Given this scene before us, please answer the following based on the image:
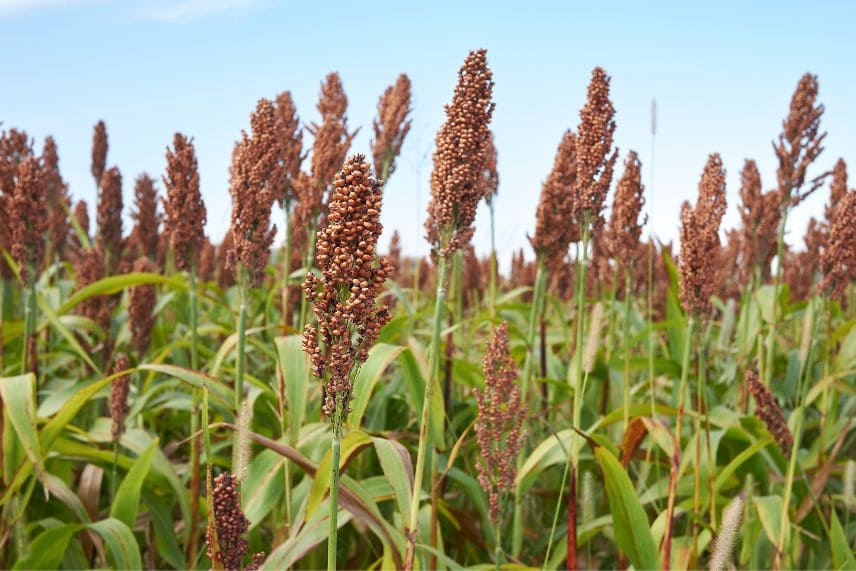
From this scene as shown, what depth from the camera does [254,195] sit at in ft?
10.2

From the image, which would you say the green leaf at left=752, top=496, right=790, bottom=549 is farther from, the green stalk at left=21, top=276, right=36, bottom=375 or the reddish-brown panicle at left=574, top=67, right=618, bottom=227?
the green stalk at left=21, top=276, right=36, bottom=375

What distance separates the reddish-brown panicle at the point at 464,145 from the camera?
7.71 feet

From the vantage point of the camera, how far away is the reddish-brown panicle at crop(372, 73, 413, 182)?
472 centimetres

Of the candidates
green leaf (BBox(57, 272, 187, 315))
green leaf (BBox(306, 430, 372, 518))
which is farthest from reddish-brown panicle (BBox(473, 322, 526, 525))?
green leaf (BBox(57, 272, 187, 315))

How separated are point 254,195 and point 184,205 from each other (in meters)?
0.77

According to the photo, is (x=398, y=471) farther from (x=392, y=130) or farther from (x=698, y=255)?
(x=392, y=130)

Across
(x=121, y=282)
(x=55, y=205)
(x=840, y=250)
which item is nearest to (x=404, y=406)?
(x=121, y=282)

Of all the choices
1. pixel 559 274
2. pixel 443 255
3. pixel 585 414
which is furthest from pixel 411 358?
pixel 559 274

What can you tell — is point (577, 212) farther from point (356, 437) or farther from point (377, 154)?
point (377, 154)

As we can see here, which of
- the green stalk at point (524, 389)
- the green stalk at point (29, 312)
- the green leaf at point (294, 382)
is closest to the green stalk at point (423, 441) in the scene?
the green stalk at point (524, 389)

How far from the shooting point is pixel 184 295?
6164 millimetres

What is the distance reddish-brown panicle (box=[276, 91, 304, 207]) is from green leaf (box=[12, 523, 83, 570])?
203 cm

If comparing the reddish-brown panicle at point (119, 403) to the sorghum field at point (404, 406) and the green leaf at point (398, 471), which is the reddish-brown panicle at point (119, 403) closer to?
the sorghum field at point (404, 406)

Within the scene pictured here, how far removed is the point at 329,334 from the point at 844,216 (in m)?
2.65
